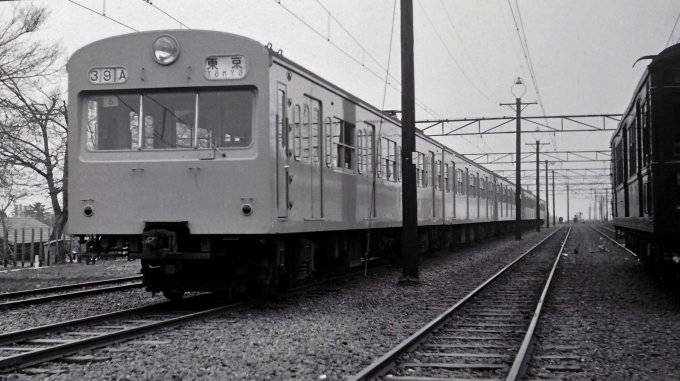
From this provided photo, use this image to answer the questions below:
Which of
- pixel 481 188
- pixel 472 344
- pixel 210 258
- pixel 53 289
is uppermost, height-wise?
pixel 481 188

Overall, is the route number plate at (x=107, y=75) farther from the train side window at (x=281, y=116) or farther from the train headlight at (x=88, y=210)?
the train side window at (x=281, y=116)

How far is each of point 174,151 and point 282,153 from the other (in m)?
1.33

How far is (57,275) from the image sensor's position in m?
15.7

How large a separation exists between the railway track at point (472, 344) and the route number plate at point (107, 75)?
189 inches

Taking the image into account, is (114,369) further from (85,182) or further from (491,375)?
(85,182)

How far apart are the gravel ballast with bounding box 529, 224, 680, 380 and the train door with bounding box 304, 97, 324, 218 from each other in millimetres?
3471

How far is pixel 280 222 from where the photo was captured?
363 inches

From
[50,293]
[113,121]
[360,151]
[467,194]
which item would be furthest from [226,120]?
[467,194]

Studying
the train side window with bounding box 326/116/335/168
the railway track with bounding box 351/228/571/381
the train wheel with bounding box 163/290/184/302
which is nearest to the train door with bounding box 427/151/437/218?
the railway track with bounding box 351/228/571/381

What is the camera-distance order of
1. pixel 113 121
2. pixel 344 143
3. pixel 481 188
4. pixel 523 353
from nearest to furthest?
pixel 523 353 < pixel 113 121 < pixel 344 143 < pixel 481 188

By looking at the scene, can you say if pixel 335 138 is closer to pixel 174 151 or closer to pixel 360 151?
pixel 360 151

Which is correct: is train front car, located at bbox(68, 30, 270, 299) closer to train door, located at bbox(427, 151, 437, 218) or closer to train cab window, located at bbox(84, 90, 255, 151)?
train cab window, located at bbox(84, 90, 255, 151)

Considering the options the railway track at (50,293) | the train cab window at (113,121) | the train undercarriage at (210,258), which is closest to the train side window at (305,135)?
the train undercarriage at (210,258)

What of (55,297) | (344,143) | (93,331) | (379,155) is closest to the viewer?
(93,331)
